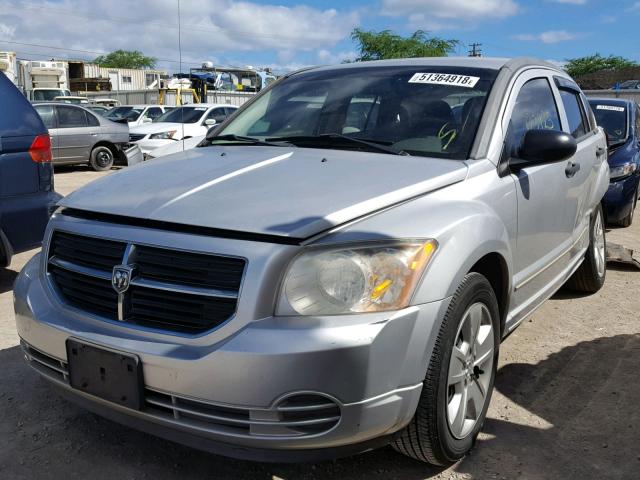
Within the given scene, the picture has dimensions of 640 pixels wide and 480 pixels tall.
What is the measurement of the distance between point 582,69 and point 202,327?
71162 mm

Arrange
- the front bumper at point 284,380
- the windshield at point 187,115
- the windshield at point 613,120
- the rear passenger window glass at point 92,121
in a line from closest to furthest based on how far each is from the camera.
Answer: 1. the front bumper at point 284,380
2. the windshield at point 613,120
3. the rear passenger window glass at point 92,121
4. the windshield at point 187,115

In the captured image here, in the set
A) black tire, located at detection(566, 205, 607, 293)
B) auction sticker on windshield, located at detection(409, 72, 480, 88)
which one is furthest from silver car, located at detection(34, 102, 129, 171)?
auction sticker on windshield, located at detection(409, 72, 480, 88)

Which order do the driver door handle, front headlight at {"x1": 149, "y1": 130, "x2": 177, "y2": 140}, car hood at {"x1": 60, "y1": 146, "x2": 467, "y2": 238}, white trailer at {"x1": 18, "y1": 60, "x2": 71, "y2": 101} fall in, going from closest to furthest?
1. car hood at {"x1": 60, "y1": 146, "x2": 467, "y2": 238}
2. the driver door handle
3. front headlight at {"x1": 149, "y1": 130, "x2": 177, "y2": 140}
4. white trailer at {"x1": 18, "y1": 60, "x2": 71, "y2": 101}

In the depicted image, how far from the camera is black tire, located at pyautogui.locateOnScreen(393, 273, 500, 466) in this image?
2.29 m

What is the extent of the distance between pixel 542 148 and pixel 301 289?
1.59 meters

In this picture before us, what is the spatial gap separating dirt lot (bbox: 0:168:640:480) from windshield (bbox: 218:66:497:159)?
134 cm

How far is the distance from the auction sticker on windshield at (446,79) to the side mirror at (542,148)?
1.48 ft

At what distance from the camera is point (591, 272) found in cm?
495

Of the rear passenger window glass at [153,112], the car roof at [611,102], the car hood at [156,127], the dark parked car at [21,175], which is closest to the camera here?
the dark parked car at [21,175]

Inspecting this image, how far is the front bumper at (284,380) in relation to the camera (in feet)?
6.59

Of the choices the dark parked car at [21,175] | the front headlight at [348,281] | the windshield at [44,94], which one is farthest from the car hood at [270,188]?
the windshield at [44,94]

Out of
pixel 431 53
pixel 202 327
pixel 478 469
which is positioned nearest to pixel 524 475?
pixel 478 469

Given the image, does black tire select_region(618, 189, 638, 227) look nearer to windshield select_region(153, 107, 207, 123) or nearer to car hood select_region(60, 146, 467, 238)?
Result: car hood select_region(60, 146, 467, 238)

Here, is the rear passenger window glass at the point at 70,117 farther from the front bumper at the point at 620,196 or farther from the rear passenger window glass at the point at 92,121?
the front bumper at the point at 620,196
